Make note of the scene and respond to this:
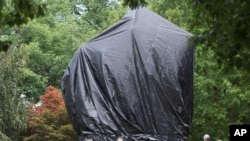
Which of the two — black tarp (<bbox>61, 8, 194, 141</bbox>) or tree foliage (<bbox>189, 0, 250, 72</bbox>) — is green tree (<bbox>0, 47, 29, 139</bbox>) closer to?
black tarp (<bbox>61, 8, 194, 141</bbox>)

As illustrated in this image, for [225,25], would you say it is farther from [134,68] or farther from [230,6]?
[134,68]

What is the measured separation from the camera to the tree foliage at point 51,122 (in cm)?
2609

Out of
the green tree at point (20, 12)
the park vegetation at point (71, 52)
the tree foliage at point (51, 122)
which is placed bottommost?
the tree foliage at point (51, 122)

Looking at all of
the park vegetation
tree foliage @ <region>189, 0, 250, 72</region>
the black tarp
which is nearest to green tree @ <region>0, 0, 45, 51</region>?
the park vegetation

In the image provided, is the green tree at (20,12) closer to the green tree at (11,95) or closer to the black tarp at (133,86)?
the black tarp at (133,86)

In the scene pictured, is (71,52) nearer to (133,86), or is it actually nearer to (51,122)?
(51,122)

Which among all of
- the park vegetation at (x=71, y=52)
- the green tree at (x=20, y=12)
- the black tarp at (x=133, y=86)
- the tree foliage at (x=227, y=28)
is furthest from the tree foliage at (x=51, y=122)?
the green tree at (x=20, y=12)

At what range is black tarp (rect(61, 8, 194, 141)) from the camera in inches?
664

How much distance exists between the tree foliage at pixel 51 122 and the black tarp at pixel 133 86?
8.40m

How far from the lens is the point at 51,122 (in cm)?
2675

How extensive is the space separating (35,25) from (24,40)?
1150 millimetres

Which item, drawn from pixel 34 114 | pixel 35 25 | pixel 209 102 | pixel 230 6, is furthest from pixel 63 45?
pixel 230 6

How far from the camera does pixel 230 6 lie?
993 cm

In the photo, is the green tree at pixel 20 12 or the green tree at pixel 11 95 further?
the green tree at pixel 11 95
